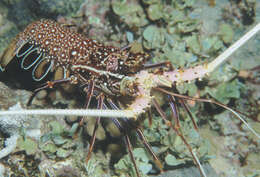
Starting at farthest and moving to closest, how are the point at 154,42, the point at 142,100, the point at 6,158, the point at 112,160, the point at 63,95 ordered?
the point at 154,42, the point at 63,95, the point at 112,160, the point at 6,158, the point at 142,100

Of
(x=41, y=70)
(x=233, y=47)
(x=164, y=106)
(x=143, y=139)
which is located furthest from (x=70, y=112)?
(x=41, y=70)

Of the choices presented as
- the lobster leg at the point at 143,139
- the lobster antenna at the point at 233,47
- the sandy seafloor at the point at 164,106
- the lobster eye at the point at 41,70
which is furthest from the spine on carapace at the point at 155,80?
the lobster eye at the point at 41,70

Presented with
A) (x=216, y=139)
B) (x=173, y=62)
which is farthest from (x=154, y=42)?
(x=216, y=139)

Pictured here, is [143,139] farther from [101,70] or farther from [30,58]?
[30,58]

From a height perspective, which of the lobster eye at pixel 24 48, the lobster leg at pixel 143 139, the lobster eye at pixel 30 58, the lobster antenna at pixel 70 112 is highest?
the lobster eye at pixel 24 48

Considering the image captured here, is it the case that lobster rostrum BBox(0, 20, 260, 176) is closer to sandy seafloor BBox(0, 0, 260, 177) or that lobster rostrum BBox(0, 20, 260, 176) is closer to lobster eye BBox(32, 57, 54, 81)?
lobster eye BBox(32, 57, 54, 81)

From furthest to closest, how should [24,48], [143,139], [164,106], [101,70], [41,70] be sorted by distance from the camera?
[24,48]
[41,70]
[164,106]
[101,70]
[143,139]

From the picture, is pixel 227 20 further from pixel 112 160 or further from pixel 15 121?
pixel 15 121

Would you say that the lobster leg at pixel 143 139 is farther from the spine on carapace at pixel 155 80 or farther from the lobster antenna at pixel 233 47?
the lobster antenna at pixel 233 47
